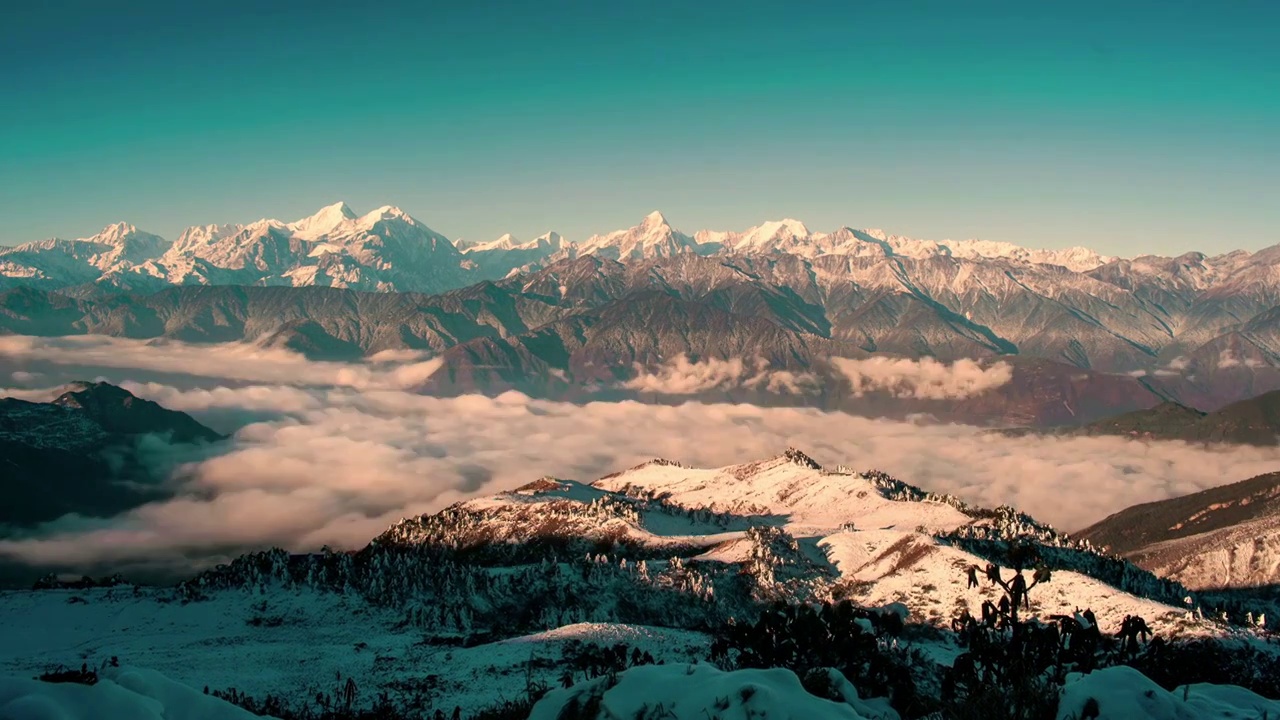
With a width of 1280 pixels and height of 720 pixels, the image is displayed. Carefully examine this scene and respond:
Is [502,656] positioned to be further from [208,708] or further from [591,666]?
[208,708]

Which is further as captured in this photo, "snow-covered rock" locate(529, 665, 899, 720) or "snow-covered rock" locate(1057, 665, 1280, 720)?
"snow-covered rock" locate(529, 665, 899, 720)

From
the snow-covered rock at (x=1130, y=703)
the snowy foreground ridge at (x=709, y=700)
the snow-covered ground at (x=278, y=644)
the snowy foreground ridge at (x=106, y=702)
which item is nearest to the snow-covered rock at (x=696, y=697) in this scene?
the snowy foreground ridge at (x=709, y=700)

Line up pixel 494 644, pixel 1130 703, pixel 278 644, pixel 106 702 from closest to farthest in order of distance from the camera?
pixel 1130 703
pixel 106 702
pixel 494 644
pixel 278 644

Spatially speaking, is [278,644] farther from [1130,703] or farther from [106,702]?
[1130,703]

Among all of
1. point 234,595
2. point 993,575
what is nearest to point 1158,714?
point 993,575

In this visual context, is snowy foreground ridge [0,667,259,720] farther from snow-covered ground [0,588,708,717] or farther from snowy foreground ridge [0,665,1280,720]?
snow-covered ground [0,588,708,717]

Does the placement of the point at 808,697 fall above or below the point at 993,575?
below

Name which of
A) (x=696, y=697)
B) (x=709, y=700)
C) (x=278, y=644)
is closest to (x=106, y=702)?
(x=696, y=697)

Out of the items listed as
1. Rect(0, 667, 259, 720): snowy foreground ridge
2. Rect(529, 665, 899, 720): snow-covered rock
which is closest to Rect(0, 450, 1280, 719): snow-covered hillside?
Rect(529, 665, 899, 720): snow-covered rock

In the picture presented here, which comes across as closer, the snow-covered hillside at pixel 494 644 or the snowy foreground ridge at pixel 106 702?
the snowy foreground ridge at pixel 106 702

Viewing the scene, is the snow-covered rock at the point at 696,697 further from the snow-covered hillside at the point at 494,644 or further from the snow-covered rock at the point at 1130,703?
the snow-covered rock at the point at 1130,703

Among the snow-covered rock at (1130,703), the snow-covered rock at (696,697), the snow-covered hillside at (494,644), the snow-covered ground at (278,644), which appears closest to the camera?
the snow-covered rock at (1130,703)
